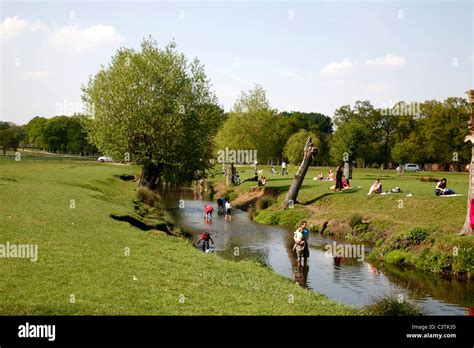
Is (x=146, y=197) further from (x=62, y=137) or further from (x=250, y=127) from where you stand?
(x=62, y=137)

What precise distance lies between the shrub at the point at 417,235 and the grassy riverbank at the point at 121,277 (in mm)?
12195

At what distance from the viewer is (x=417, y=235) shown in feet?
103

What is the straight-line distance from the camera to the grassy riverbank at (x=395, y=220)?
2862 cm

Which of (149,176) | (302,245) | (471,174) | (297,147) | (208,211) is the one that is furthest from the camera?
(297,147)

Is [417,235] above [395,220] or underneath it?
underneath

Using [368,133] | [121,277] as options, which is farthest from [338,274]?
[368,133]

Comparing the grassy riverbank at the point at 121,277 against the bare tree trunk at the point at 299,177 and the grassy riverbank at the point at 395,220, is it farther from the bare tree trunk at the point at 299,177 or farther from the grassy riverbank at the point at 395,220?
the bare tree trunk at the point at 299,177

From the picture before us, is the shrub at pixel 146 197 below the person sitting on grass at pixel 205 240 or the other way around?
the other way around

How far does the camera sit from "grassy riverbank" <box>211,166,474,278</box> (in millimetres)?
28625

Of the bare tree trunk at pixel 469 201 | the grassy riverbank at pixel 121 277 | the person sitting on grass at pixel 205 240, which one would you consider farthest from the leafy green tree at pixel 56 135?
the bare tree trunk at pixel 469 201

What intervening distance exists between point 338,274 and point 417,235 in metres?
7.36

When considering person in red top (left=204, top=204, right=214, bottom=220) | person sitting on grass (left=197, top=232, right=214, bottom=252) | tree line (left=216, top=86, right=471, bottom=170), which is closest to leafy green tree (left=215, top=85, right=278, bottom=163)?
tree line (left=216, top=86, right=471, bottom=170)

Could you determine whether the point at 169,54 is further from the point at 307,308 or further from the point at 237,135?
the point at 307,308

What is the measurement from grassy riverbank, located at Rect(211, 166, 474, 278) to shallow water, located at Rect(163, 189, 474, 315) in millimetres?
1517
